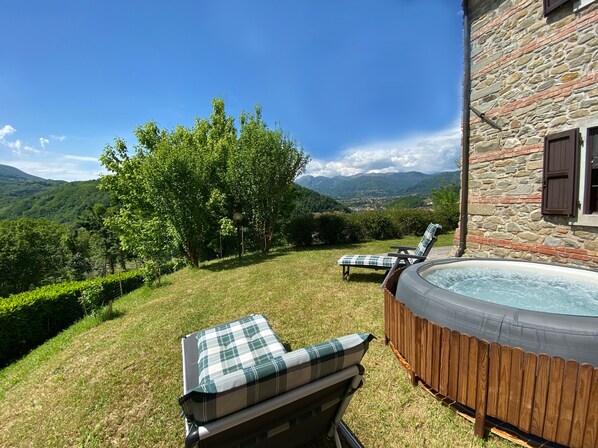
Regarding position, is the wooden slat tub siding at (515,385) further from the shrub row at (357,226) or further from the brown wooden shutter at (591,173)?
the shrub row at (357,226)

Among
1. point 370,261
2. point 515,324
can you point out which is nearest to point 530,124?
point 370,261

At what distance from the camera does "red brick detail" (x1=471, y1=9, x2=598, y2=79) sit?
461cm

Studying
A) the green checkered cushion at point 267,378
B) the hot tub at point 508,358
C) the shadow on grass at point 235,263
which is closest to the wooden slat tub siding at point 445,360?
the hot tub at point 508,358

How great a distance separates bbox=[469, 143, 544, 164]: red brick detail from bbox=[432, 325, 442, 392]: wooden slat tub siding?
17.4ft

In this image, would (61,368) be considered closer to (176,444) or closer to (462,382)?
(176,444)

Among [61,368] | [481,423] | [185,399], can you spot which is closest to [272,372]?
[185,399]

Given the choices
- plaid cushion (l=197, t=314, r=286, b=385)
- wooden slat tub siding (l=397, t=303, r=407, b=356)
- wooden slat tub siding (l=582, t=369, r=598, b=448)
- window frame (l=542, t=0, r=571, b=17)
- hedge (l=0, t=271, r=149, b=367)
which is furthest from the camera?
hedge (l=0, t=271, r=149, b=367)

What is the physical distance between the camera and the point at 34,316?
22.8 feet

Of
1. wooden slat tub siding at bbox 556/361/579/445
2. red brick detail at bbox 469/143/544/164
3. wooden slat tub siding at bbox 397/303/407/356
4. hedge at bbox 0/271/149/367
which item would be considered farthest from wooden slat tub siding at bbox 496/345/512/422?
hedge at bbox 0/271/149/367

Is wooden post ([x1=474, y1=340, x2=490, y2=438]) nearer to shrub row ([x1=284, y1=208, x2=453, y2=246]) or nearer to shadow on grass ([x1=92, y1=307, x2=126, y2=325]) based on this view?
shadow on grass ([x1=92, y1=307, x2=126, y2=325])

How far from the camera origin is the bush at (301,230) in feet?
46.3

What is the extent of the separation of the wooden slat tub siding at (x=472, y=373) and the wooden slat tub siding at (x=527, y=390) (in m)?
0.29

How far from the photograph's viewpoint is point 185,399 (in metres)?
1.19

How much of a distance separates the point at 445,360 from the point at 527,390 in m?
0.57
